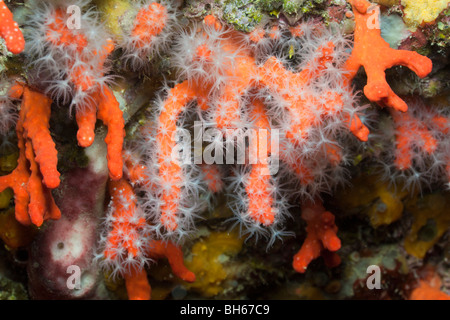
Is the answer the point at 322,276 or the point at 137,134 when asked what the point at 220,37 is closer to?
the point at 137,134

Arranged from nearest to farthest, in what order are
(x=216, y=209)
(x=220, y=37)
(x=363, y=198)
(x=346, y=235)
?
(x=220, y=37), (x=216, y=209), (x=363, y=198), (x=346, y=235)

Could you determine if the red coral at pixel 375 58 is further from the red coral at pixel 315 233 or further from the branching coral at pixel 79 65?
the branching coral at pixel 79 65

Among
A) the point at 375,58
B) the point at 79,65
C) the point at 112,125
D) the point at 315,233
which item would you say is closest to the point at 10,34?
the point at 79,65

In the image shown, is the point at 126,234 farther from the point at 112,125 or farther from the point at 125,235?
the point at 112,125

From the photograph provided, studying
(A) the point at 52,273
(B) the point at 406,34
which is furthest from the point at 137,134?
(B) the point at 406,34

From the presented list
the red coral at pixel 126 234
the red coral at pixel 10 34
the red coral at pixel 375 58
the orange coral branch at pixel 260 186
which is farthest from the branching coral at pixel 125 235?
the red coral at pixel 375 58
